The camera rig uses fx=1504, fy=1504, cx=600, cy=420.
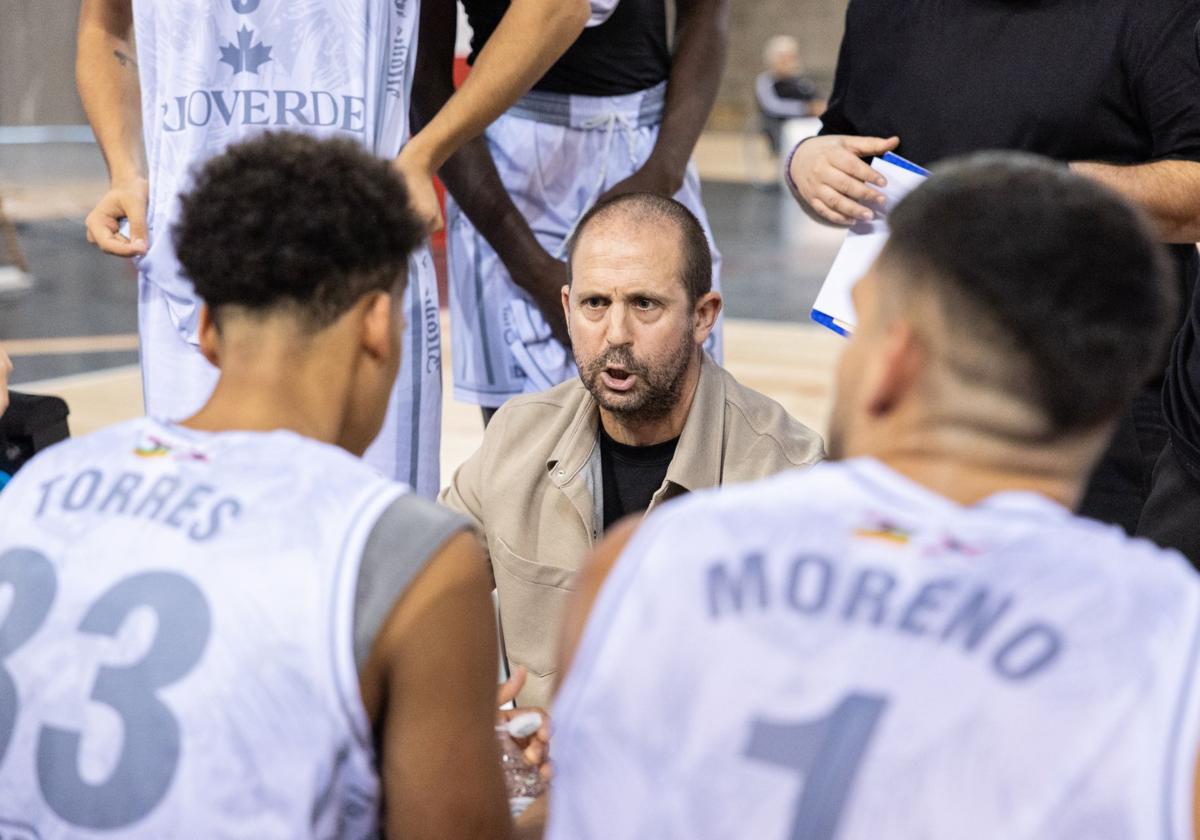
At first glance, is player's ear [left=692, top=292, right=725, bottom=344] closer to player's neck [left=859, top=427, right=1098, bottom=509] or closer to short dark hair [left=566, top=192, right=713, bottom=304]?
short dark hair [left=566, top=192, right=713, bottom=304]

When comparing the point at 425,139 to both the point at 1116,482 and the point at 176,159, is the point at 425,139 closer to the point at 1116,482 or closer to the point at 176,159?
the point at 176,159

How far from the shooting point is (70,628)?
1.28m

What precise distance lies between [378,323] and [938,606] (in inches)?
23.9

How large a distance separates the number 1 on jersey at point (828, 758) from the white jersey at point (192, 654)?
40 centimetres

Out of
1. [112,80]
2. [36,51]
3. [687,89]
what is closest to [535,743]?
[112,80]

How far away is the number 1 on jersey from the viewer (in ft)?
3.39

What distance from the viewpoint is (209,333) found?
1451 millimetres

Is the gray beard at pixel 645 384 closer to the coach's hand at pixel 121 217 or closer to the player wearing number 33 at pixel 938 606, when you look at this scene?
the coach's hand at pixel 121 217

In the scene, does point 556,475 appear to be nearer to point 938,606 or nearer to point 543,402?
point 543,402

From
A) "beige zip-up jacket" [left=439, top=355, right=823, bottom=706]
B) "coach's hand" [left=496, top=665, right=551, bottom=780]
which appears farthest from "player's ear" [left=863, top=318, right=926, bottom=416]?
"beige zip-up jacket" [left=439, top=355, right=823, bottom=706]

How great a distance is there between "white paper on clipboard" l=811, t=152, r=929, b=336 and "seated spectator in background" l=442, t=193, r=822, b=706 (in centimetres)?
23

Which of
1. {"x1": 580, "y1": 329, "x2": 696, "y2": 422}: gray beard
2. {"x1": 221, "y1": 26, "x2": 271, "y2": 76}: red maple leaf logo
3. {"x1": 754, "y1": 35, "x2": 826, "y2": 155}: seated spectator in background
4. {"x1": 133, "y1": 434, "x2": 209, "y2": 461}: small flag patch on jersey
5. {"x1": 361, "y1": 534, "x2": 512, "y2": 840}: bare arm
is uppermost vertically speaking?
{"x1": 221, "y1": 26, "x2": 271, "y2": 76}: red maple leaf logo

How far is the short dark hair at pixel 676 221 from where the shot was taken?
2.63 metres

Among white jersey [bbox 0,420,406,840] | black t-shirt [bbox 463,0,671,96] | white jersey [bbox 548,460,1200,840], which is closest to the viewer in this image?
white jersey [bbox 548,460,1200,840]
